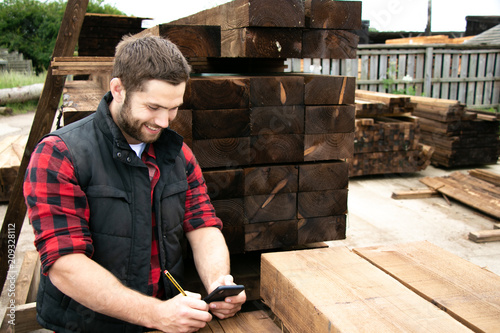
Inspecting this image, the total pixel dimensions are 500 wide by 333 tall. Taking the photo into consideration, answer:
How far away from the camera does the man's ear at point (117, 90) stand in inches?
76.3

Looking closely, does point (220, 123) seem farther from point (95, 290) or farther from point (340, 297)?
point (340, 297)

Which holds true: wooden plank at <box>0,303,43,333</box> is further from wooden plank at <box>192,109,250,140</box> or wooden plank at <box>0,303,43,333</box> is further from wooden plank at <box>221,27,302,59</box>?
wooden plank at <box>221,27,302,59</box>

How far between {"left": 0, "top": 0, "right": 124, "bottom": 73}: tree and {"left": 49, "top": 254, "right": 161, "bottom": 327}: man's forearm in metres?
26.3

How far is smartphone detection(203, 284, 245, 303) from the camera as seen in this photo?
5.89 ft

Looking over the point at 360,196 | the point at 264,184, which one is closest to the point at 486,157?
the point at 360,196

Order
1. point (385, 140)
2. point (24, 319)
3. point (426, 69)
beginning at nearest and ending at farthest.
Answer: point (24, 319) → point (385, 140) → point (426, 69)

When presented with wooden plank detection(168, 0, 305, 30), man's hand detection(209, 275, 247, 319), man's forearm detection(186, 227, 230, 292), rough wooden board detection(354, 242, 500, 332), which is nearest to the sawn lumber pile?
wooden plank detection(168, 0, 305, 30)

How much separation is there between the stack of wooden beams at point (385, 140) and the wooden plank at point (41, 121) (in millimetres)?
4749

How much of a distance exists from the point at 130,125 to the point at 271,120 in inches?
36.4

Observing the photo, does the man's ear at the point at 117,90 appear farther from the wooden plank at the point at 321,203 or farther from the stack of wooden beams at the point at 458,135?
the stack of wooden beams at the point at 458,135

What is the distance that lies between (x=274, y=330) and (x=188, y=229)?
2.45 ft

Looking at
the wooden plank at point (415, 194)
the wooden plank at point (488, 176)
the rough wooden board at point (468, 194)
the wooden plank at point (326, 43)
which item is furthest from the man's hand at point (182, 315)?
the wooden plank at point (488, 176)

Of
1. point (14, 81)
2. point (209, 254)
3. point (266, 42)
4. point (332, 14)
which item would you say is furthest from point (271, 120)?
point (14, 81)

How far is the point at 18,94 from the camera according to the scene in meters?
14.7
